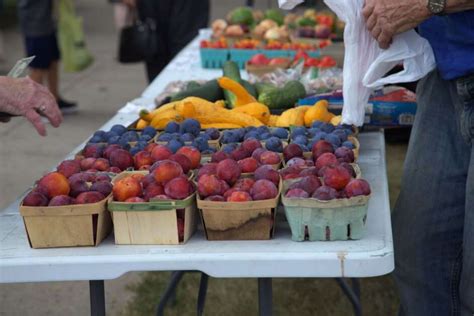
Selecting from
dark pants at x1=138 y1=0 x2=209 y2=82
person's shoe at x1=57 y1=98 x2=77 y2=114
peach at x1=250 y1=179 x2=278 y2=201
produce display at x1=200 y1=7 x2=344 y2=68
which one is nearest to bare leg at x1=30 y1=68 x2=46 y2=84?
person's shoe at x1=57 y1=98 x2=77 y2=114

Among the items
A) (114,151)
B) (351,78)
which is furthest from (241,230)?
(351,78)

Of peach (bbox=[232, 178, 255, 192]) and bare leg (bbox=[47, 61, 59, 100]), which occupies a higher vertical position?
peach (bbox=[232, 178, 255, 192])

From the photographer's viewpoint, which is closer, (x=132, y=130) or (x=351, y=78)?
(x=351, y=78)

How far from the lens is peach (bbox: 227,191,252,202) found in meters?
1.76

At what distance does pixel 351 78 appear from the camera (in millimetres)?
2309

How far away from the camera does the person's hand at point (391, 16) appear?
203cm

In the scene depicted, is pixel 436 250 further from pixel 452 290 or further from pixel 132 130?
pixel 132 130

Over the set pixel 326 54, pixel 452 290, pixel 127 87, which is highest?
pixel 326 54

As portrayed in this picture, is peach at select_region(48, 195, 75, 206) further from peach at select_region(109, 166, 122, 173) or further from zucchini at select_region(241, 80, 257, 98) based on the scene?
zucchini at select_region(241, 80, 257, 98)

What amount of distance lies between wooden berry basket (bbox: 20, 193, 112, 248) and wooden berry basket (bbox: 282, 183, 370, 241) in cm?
42

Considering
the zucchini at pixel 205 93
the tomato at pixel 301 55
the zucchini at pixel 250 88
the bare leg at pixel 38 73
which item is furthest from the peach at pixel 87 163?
the bare leg at pixel 38 73

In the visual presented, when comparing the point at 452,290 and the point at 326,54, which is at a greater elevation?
the point at 326,54

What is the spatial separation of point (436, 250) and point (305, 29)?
7.48 feet

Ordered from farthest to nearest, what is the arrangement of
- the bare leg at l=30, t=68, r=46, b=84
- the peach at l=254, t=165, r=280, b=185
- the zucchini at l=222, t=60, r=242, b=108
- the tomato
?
the bare leg at l=30, t=68, r=46, b=84, the tomato, the zucchini at l=222, t=60, r=242, b=108, the peach at l=254, t=165, r=280, b=185
